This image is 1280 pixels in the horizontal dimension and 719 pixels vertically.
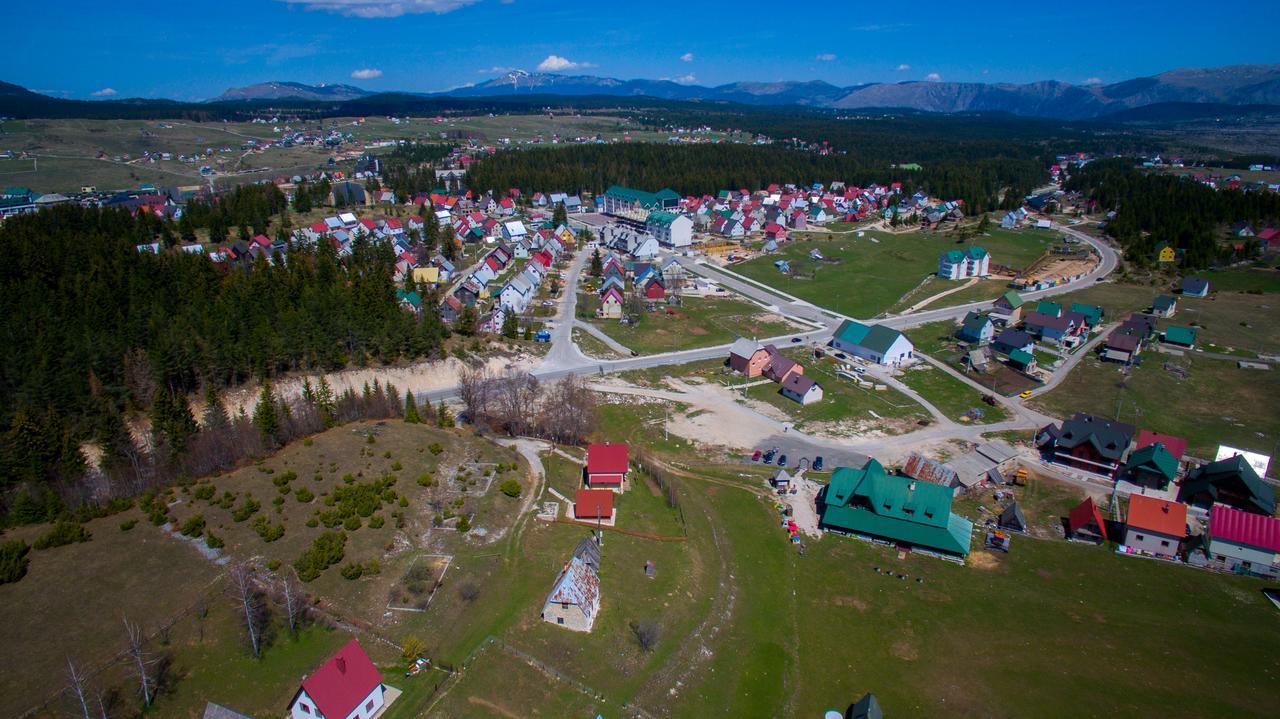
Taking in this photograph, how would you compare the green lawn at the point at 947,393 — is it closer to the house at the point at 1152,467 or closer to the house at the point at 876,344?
the house at the point at 876,344

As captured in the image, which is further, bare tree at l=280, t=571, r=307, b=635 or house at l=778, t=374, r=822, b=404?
house at l=778, t=374, r=822, b=404

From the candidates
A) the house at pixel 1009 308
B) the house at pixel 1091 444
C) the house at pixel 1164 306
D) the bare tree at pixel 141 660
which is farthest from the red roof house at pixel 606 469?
the house at pixel 1164 306

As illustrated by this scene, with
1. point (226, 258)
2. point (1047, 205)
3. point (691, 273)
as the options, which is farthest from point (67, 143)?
point (1047, 205)

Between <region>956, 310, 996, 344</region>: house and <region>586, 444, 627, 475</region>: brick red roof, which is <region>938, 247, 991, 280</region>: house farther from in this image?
<region>586, 444, 627, 475</region>: brick red roof

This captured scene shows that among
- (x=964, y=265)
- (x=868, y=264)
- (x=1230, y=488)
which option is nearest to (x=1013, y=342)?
(x=1230, y=488)

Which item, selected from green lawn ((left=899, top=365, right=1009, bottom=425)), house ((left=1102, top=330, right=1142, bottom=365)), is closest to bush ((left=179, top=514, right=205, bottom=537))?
green lawn ((left=899, top=365, right=1009, bottom=425))

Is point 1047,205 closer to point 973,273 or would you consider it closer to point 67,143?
point 973,273
